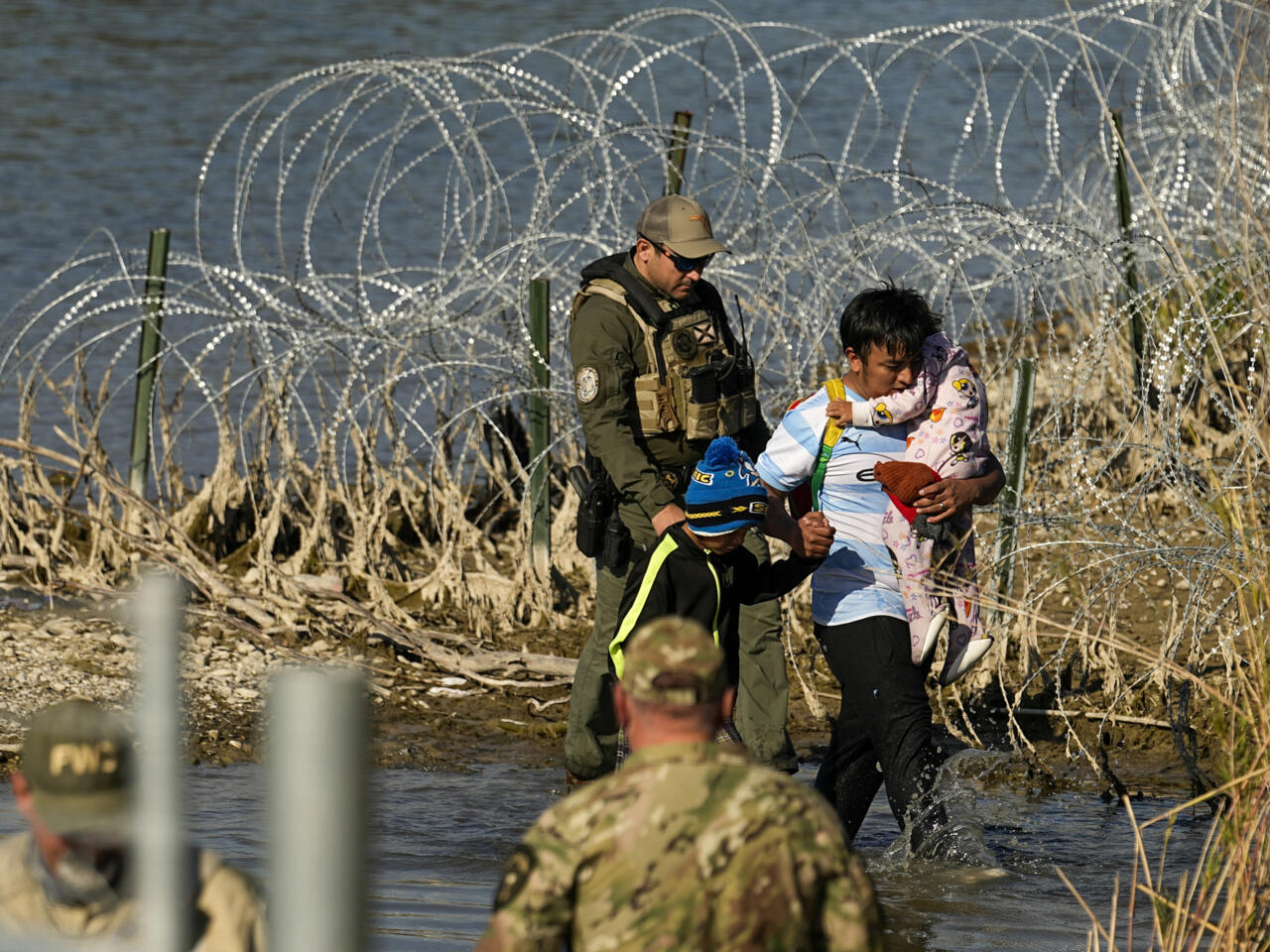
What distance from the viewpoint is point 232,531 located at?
7711 mm

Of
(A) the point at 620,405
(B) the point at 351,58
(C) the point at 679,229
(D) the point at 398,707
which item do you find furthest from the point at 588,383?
(B) the point at 351,58

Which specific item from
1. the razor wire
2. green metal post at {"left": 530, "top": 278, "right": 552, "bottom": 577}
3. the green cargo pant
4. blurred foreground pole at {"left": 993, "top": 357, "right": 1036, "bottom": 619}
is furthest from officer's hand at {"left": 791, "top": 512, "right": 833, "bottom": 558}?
green metal post at {"left": 530, "top": 278, "right": 552, "bottom": 577}

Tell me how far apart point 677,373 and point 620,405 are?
0.18 m

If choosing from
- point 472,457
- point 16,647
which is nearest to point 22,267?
point 472,457

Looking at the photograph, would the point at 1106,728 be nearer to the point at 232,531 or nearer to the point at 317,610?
the point at 317,610

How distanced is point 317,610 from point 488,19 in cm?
1832

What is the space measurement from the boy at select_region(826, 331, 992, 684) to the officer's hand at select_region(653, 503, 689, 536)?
0.48 metres

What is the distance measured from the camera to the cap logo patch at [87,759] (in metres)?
2.38

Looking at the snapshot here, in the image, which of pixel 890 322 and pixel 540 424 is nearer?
pixel 890 322

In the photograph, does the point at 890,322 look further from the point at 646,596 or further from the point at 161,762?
the point at 161,762

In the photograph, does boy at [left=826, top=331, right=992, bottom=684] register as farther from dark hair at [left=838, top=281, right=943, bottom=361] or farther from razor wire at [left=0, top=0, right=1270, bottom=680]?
razor wire at [left=0, top=0, right=1270, bottom=680]

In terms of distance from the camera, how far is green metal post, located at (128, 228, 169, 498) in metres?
7.50

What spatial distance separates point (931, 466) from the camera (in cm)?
464

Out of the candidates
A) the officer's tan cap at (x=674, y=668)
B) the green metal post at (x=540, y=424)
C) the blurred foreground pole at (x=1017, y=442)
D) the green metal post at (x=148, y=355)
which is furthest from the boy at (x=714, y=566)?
the green metal post at (x=148, y=355)
